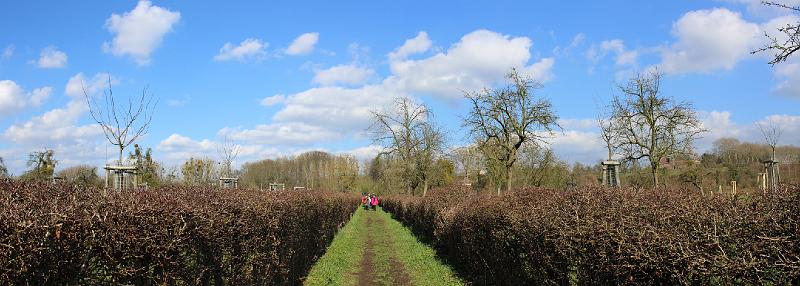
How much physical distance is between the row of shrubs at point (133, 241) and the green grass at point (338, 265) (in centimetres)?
447

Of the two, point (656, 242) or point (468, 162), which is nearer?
point (656, 242)

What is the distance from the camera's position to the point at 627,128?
23344 mm

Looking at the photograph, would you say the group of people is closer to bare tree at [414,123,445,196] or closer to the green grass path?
bare tree at [414,123,445,196]

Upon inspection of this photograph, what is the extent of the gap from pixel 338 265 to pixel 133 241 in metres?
10.9

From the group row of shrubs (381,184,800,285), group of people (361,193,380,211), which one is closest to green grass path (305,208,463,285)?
row of shrubs (381,184,800,285)

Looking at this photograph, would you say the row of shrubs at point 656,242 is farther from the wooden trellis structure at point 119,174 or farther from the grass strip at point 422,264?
the wooden trellis structure at point 119,174

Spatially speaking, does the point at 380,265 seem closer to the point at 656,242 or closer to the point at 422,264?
the point at 422,264

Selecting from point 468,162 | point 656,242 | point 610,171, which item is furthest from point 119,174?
point 468,162

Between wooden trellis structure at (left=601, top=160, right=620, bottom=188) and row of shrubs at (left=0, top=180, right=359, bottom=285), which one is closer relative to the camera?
row of shrubs at (left=0, top=180, right=359, bottom=285)

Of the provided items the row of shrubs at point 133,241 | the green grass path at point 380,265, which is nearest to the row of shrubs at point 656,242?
the row of shrubs at point 133,241

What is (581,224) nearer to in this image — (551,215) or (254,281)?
(551,215)

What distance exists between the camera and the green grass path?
39.7 feet

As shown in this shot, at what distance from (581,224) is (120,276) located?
12.6 ft

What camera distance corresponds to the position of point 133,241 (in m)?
3.45
